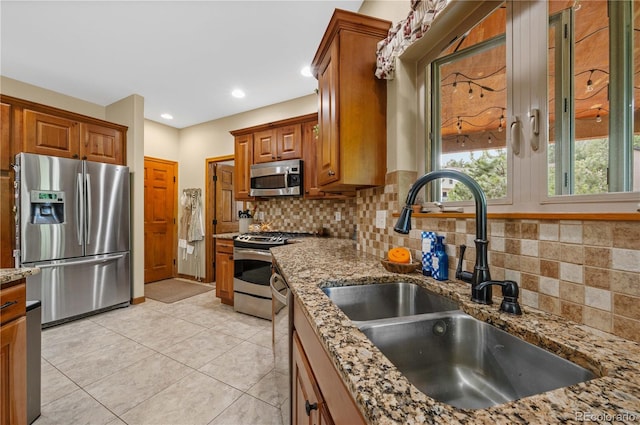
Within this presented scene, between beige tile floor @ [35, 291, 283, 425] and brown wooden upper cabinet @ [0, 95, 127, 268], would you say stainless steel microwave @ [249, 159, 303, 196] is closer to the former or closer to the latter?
beige tile floor @ [35, 291, 283, 425]

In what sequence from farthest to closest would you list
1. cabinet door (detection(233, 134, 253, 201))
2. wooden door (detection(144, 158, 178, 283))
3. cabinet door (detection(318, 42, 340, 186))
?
wooden door (detection(144, 158, 178, 283)) < cabinet door (detection(233, 134, 253, 201)) < cabinet door (detection(318, 42, 340, 186))

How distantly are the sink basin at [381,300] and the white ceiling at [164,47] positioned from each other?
2.14m

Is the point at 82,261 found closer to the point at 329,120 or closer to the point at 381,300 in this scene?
the point at 329,120

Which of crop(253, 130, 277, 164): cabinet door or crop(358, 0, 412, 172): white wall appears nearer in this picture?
crop(358, 0, 412, 172): white wall

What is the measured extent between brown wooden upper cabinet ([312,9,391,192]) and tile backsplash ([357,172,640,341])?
732 mm

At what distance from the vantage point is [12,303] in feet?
4.10

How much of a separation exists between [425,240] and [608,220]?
0.60m

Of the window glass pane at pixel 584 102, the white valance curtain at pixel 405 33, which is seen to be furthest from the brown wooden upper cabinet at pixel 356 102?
the window glass pane at pixel 584 102

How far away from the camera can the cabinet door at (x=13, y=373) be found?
119 cm

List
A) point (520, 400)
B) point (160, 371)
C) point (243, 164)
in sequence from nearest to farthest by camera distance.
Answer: point (520, 400)
point (160, 371)
point (243, 164)

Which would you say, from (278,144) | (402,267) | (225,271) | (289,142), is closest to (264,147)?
(278,144)

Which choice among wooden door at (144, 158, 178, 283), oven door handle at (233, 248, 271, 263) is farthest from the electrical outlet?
wooden door at (144, 158, 178, 283)

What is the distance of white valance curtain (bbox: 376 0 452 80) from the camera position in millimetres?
1188

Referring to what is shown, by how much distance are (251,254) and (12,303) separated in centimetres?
183
